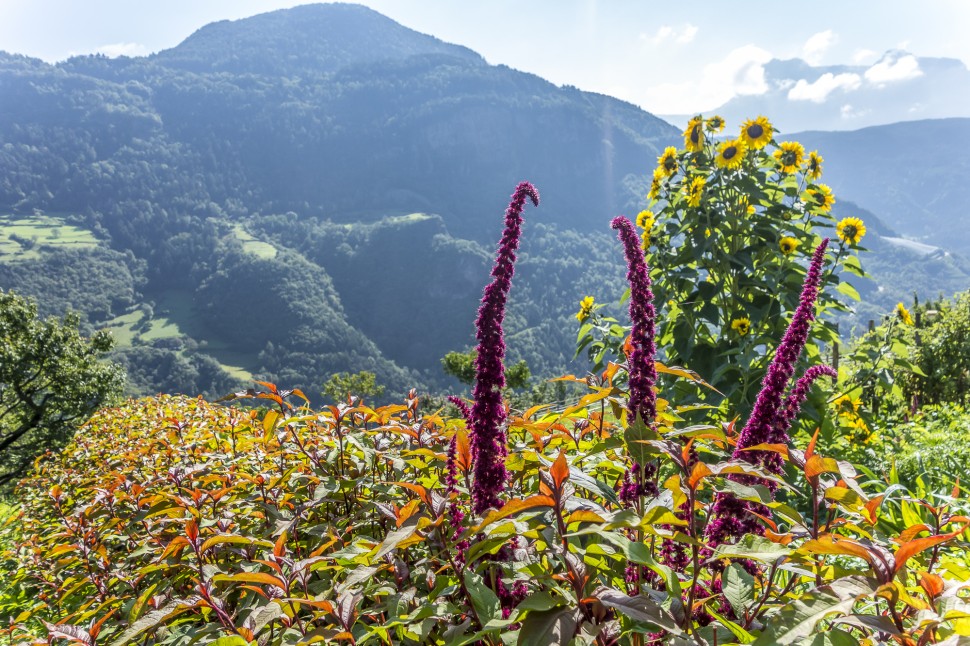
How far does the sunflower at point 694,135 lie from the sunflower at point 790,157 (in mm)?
776

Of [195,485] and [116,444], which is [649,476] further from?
[116,444]

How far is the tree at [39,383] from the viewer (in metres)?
16.9

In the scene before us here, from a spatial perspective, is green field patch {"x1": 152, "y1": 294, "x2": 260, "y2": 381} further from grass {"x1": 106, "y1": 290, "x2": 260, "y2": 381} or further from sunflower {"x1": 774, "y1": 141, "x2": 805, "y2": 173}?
sunflower {"x1": 774, "y1": 141, "x2": 805, "y2": 173}

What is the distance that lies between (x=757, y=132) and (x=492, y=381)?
5364 mm

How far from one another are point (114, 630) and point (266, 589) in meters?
0.63

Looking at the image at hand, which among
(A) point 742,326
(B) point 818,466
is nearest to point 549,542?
(B) point 818,466

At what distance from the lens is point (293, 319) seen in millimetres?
163625

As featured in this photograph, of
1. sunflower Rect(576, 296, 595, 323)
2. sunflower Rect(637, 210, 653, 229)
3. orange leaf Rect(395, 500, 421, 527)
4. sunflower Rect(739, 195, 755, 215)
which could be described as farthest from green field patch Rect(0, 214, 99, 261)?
→ orange leaf Rect(395, 500, 421, 527)

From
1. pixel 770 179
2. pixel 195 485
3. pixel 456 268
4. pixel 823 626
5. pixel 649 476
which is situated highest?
pixel 770 179

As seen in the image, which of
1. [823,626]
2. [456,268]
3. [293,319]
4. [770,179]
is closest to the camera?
A: [823,626]

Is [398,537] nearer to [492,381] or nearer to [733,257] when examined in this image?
[492,381]

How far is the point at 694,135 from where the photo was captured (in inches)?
222

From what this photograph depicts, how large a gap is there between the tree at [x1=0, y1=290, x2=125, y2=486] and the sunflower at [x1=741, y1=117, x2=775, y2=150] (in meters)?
19.0

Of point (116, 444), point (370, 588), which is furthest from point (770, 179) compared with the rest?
point (116, 444)
